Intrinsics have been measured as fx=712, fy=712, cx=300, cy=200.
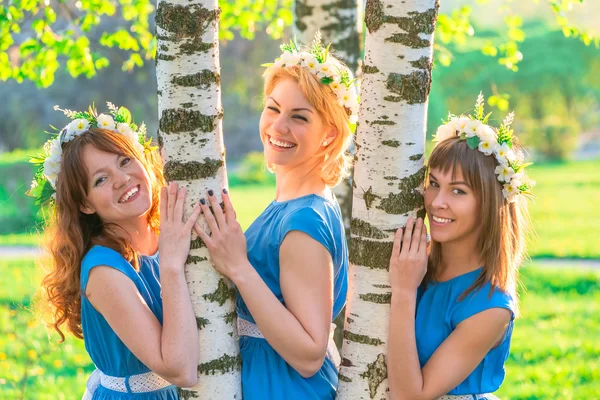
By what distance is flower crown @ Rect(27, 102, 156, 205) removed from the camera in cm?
267

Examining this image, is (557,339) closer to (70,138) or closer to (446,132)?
(446,132)

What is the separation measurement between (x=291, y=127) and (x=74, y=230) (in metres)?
0.88

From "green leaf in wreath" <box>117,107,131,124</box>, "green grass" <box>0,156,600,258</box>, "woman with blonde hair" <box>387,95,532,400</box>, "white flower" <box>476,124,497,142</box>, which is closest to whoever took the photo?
"woman with blonde hair" <box>387,95,532,400</box>

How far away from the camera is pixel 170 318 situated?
7.41 ft

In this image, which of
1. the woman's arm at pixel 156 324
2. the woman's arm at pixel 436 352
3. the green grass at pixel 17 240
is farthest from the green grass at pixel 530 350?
the green grass at pixel 17 240

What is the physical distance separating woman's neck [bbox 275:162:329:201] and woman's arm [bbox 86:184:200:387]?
0.48 metres

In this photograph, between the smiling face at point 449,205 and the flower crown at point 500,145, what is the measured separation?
13 centimetres

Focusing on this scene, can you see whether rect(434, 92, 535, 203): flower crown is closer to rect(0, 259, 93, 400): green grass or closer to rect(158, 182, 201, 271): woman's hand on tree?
rect(158, 182, 201, 271): woman's hand on tree

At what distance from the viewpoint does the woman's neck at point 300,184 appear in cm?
262

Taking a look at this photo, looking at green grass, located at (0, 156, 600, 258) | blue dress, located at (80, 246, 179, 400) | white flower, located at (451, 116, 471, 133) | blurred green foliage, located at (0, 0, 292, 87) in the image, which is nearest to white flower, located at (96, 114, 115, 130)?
blue dress, located at (80, 246, 179, 400)

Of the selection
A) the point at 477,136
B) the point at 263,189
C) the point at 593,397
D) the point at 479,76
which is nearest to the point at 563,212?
the point at 263,189

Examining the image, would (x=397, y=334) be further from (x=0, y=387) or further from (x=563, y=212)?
(x=563, y=212)

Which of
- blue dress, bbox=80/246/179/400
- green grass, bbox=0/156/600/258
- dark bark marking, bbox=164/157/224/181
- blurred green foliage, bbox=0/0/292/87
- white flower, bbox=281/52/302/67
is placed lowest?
green grass, bbox=0/156/600/258

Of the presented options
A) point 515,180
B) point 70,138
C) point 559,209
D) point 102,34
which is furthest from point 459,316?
point 559,209
